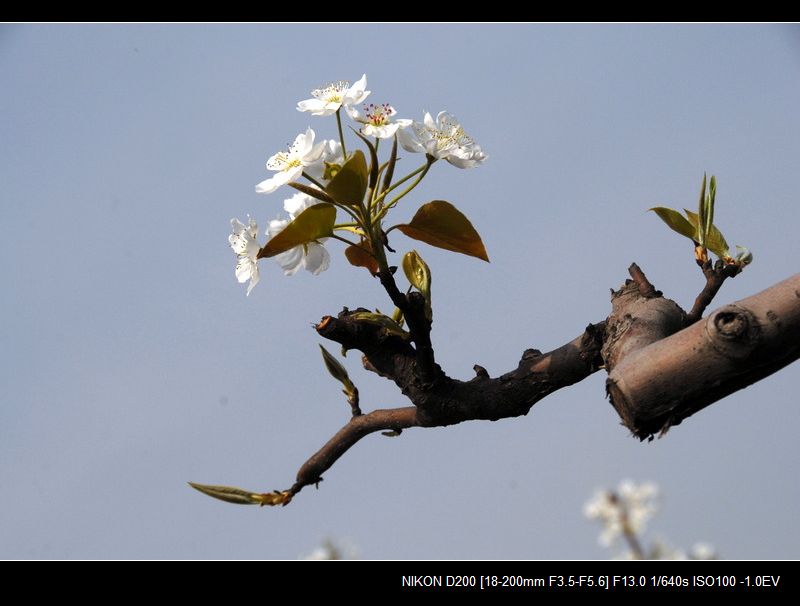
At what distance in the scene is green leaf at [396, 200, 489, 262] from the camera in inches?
56.4

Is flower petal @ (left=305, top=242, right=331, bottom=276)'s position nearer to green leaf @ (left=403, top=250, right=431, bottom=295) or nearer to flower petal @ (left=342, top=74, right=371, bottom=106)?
green leaf @ (left=403, top=250, right=431, bottom=295)

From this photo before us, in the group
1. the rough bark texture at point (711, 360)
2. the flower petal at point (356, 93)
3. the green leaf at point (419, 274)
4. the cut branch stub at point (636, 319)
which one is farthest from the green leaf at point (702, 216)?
the flower petal at point (356, 93)

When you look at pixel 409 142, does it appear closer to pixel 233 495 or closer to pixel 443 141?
pixel 443 141

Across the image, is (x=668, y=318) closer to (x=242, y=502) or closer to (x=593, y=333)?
(x=593, y=333)

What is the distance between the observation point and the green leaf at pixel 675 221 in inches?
62.4

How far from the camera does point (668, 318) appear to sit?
4.79ft

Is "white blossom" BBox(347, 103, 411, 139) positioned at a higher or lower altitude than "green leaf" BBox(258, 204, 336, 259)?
higher

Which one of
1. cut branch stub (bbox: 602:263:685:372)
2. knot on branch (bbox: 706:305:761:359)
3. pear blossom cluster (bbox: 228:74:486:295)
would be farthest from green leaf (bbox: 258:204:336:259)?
knot on branch (bbox: 706:305:761:359)

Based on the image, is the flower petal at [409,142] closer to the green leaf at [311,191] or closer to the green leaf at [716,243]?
the green leaf at [311,191]

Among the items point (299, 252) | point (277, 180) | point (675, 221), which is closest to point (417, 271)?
point (299, 252)

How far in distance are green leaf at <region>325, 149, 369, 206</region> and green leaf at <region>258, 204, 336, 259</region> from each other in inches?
1.3

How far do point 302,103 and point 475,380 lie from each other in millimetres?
614

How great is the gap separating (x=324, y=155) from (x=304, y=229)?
0.15 meters
